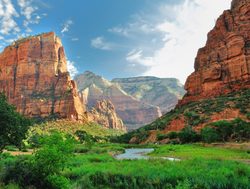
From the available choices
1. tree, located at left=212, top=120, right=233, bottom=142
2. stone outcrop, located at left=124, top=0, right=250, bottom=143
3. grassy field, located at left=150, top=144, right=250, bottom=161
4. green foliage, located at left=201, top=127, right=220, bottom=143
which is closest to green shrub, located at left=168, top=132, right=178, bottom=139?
stone outcrop, located at left=124, top=0, right=250, bottom=143

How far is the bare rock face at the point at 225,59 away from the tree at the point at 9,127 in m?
95.5

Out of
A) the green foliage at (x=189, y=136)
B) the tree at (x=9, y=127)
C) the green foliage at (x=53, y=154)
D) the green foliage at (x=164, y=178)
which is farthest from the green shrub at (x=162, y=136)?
the green foliage at (x=53, y=154)

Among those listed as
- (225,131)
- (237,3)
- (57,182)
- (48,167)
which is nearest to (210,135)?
(225,131)

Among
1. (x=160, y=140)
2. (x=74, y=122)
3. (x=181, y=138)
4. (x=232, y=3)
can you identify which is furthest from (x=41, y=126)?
(x=232, y=3)

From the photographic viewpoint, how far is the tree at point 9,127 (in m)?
25.7

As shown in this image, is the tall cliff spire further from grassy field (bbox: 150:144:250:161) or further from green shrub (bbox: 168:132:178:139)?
grassy field (bbox: 150:144:250:161)

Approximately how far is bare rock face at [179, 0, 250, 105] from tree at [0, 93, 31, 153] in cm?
9551

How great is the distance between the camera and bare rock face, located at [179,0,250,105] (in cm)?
11482

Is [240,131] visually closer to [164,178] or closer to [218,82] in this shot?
[164,178]

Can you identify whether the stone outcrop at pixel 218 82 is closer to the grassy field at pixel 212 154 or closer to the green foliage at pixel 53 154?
the grassy field at pixel 212 154

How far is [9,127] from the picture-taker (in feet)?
85.0

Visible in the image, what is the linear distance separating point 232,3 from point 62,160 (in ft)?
457

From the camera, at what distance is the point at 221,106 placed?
304ft

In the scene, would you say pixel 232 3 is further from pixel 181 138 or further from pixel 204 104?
pixel 181 138
